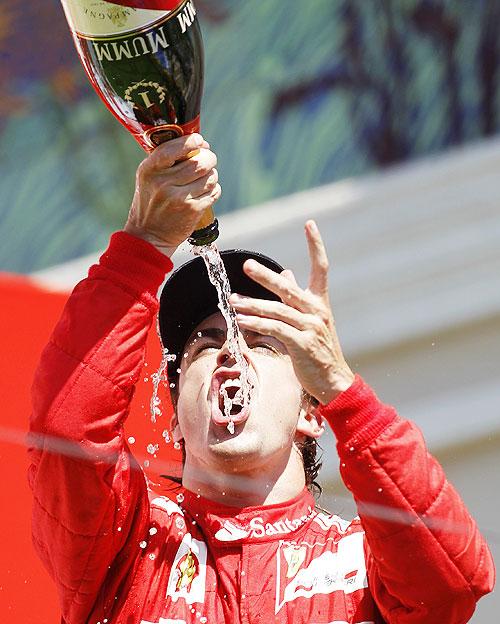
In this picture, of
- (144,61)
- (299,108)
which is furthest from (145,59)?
(299,108)

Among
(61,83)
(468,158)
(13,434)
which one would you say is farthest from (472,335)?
(13,434)

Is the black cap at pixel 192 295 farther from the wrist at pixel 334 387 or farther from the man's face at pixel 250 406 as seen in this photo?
the wrist at pixel 334 387

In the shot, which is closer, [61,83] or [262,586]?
[262,586]

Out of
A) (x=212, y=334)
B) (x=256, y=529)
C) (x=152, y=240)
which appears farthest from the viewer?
(x=212, y=334)

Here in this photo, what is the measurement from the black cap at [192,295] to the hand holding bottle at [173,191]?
312 millimetres

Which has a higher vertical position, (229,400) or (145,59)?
(145,59)

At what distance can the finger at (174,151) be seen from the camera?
1489mm

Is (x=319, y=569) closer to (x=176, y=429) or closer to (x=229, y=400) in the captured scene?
(x=229, y=400)

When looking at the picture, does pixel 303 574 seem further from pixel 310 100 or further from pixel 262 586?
pixel 310 100

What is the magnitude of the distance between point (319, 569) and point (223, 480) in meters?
0.18

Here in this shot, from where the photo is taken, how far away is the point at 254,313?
1.45 m

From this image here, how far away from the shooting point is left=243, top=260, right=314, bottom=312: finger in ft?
4.74

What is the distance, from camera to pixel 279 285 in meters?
1.46

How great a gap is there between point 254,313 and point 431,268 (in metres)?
1.65
